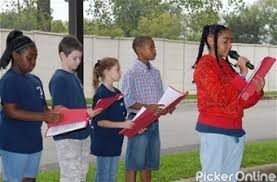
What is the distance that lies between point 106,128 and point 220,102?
1.20 metres

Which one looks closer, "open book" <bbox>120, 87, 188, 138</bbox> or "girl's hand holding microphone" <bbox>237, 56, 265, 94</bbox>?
"girl's hand holding microphone" <bbox>237, 56, 265, 94</bbox>

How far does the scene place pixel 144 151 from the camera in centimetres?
521

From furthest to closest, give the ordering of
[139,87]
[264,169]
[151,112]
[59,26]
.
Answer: [59,26] → [264,169] → [139,87] → [151,112]

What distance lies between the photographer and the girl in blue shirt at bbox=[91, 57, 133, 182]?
487 cm

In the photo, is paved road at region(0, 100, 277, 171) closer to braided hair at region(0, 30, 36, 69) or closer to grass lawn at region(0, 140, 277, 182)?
grass lawn at region(0, 140, 277, 182)

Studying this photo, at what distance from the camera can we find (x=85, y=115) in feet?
13.6

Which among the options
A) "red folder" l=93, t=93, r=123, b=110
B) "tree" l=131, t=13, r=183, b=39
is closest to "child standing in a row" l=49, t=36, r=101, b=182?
"red folder" l=93, t=93, r=123, b=110

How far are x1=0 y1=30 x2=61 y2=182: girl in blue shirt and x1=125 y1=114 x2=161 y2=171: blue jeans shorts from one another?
1202 millimetres

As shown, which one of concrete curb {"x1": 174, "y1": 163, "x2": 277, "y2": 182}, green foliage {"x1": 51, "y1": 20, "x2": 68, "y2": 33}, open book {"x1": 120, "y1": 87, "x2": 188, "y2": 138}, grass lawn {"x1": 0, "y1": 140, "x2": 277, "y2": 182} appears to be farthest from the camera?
green foliage {"x1": 51, "y1": 20, "x2": 68, "y2": 33}

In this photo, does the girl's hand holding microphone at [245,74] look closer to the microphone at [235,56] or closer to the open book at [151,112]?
the microphone at [235,56]

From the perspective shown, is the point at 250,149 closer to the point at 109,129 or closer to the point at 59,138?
the point at 109,129

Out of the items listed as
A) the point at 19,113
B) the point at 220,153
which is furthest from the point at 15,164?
the point at 220,153

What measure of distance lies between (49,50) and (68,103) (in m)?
17.5

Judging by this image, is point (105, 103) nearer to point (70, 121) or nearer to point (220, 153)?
point (70, 121)
